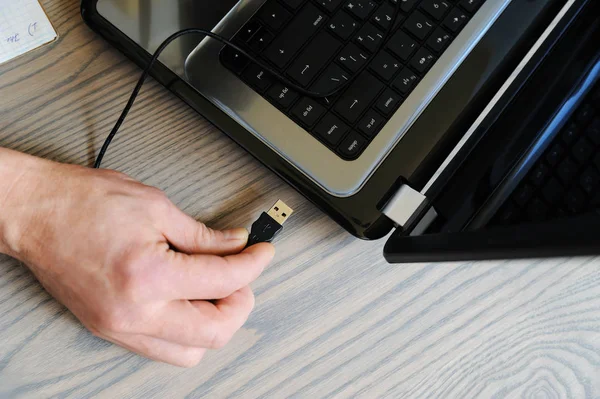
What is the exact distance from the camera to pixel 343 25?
1.82ft

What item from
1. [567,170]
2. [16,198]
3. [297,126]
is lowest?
[16,198]

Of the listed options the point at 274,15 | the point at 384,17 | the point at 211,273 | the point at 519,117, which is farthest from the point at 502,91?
the point at 211,273

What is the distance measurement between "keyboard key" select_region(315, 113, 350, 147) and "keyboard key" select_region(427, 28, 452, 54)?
121mm

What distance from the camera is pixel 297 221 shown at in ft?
1.91

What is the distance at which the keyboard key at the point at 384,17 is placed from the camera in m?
0.55

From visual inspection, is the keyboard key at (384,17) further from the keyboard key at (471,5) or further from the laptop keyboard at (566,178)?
the laptop keyboard at (566,178)

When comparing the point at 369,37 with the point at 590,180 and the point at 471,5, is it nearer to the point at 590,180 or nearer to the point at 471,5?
the point at 471,5

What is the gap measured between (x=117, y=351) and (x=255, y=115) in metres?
0.27

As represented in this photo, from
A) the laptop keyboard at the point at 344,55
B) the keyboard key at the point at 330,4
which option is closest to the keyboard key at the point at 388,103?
the laptop keyboard at the point at 344,55

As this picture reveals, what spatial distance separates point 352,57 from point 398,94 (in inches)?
2.3

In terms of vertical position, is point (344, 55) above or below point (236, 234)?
above

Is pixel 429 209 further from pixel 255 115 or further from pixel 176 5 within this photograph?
pixel 176 5

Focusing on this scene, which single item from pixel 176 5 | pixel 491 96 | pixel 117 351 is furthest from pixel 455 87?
pixel 117 351

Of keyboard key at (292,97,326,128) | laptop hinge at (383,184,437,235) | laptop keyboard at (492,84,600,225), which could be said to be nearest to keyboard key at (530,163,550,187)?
laptop keyboard at (492,84,600,225)
